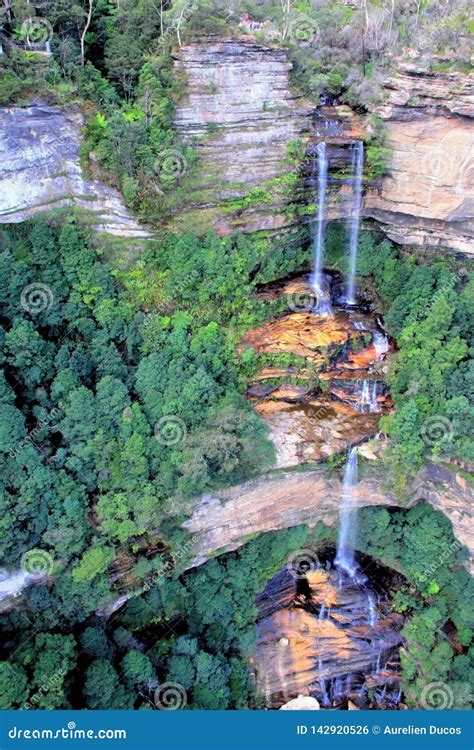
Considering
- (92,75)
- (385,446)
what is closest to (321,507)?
(385,446)

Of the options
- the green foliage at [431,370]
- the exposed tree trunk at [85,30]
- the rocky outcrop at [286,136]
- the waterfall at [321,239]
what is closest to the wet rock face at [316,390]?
the green foliage at [431,370]

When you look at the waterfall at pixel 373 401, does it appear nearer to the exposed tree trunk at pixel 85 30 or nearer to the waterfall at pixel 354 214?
Answer: the waterfall at pixel 354 214

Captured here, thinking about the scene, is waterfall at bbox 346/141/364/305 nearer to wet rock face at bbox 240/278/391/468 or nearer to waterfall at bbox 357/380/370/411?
wet rock face at bbox 240/278/391/468

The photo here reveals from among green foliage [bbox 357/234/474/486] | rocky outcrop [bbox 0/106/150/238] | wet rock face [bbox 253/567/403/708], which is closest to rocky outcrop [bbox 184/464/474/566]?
green foliage [bbox 357/234/474/486]

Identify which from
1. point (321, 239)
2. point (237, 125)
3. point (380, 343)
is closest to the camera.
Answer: point (237, 125)

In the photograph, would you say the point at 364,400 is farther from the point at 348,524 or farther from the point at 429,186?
the point at 429,186

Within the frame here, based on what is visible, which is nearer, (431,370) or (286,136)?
(431,370)

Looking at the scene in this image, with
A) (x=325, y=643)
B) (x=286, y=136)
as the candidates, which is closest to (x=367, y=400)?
(x=325, y=643)
